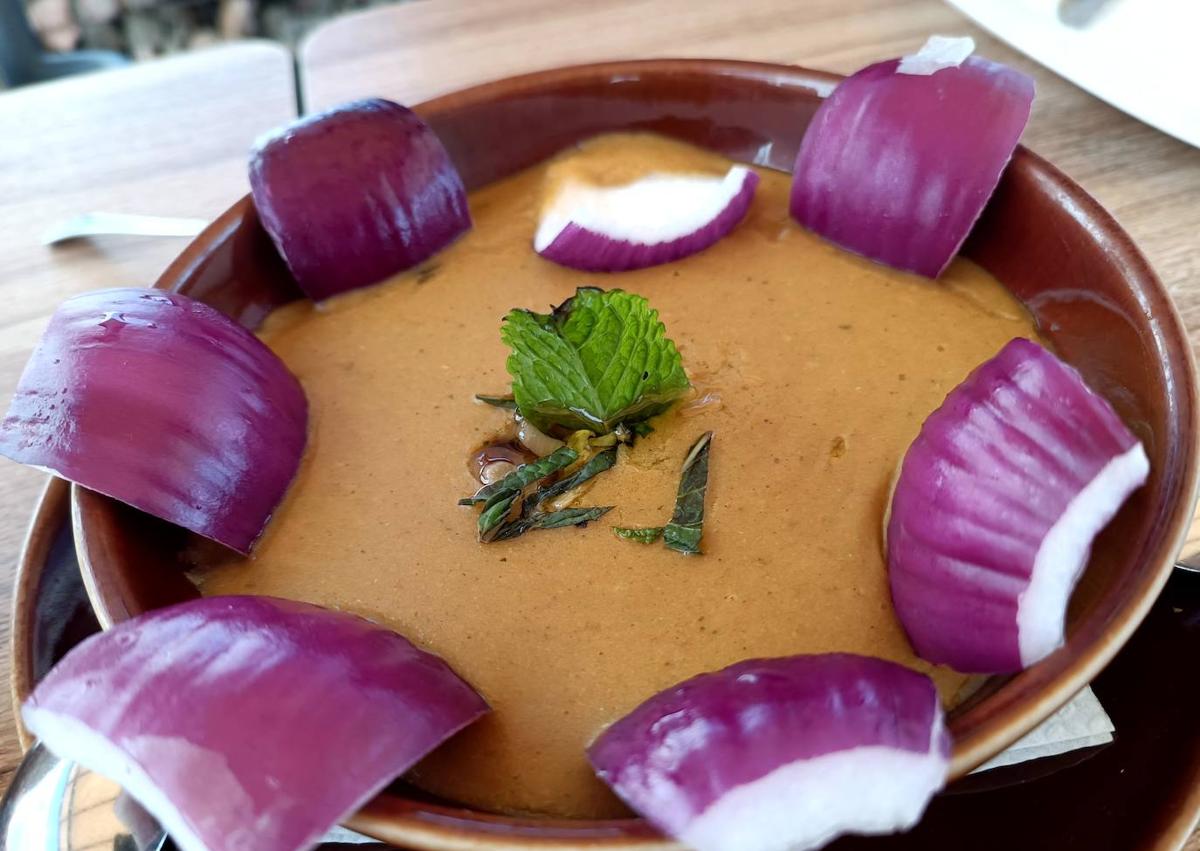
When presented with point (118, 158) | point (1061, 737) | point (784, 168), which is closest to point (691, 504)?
point (1061, 737)

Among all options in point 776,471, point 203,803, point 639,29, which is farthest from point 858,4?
point 203,803

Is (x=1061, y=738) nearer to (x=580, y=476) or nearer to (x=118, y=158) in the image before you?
(x=580, y=476)

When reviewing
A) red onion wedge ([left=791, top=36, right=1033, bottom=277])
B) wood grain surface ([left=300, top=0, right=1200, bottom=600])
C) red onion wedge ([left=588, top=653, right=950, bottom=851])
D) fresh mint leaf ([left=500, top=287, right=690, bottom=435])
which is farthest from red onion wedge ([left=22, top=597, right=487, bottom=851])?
wood grain surface ([left=300, top=0, right=1200, bottom=600])

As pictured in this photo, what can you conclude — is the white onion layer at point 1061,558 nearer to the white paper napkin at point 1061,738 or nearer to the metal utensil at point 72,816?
the white paper napkin at point 1061,738

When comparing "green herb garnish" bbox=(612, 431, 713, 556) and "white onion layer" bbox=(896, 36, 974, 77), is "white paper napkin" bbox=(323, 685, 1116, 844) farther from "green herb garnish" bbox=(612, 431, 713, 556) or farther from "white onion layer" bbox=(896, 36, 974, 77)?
"white onion layer" bbox=(896, 36, 974, 77)

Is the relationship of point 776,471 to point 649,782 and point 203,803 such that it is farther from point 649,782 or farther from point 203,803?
point 203,803

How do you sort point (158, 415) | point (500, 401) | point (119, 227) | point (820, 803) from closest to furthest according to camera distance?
point (820, 803) < point (158, 415) < point (500, 401) < point (119, 227)
